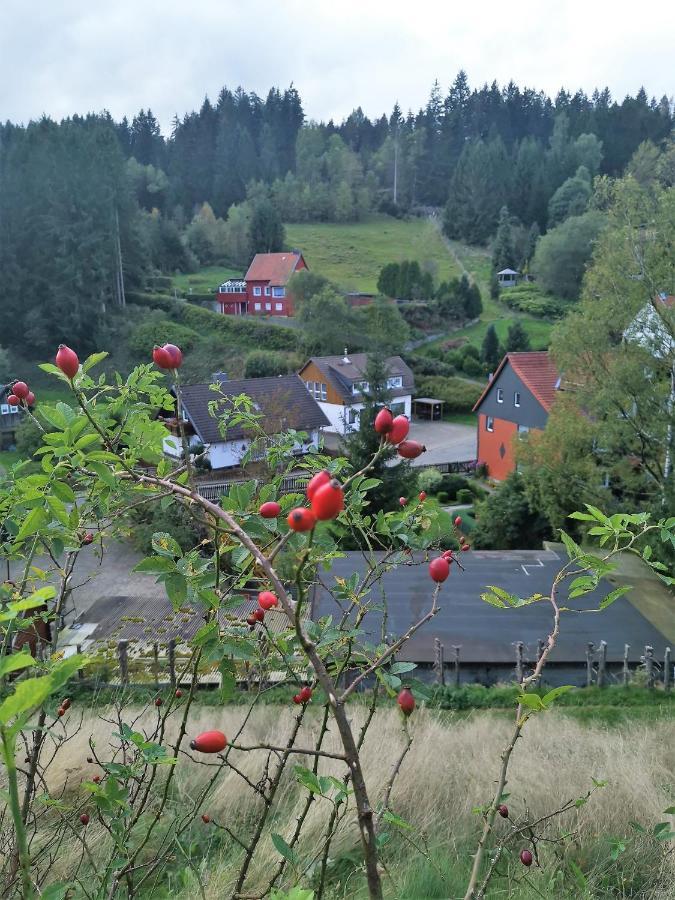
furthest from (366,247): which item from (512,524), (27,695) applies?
(27,695)

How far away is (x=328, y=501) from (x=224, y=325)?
143 feet

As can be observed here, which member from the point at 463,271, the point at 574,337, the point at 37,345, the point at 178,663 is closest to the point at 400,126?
the point at 463,271

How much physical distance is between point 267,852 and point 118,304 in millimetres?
42642

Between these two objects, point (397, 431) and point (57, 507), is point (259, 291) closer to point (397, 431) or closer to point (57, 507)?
point (57, 507)

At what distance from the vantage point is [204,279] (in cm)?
5256

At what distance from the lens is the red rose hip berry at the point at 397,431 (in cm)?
142

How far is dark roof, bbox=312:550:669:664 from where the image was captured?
33.7 feet

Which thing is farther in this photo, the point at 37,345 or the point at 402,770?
the point at 37,345

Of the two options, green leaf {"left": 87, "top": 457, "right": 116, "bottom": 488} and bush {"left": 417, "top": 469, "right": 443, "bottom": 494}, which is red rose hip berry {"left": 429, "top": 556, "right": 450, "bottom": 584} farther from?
bush {"left": 417, "top": 469, "right": 443, "bottom": 494}

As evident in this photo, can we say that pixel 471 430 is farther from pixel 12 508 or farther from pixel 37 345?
pixel 12 508

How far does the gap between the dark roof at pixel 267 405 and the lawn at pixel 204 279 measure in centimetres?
2609

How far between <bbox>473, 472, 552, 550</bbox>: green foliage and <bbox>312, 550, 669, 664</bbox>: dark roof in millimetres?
2017

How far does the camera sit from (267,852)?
3.00m

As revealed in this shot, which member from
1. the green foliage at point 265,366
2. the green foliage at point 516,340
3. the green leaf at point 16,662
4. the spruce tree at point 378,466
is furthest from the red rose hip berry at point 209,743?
the green foliage at point 516,340
